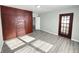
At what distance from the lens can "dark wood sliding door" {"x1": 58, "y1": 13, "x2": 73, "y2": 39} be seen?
151 inches

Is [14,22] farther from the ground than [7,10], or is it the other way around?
[7,10]

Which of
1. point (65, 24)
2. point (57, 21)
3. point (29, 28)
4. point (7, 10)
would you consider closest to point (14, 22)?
point (7, 10)

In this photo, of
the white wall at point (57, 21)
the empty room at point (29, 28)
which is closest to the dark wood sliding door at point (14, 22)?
the empty room at point (29, 28)

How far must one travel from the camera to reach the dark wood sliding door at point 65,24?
12.6 feet

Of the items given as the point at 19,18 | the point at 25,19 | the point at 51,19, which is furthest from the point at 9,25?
the point at 51,19

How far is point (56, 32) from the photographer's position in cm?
493

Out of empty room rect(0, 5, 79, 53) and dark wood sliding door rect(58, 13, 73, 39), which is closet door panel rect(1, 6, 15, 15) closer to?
empty room rect(0, 5, 79, 53)

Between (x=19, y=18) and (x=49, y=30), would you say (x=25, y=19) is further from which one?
(x=49, y=30)

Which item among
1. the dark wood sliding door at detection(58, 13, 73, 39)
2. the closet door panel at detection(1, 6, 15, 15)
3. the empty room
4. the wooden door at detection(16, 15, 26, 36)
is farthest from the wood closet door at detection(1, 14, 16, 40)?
the dark wood sliding door at detection(58, 13, 73, 39)

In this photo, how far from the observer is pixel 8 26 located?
3.59m

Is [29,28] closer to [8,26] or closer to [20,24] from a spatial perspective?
[20,24]

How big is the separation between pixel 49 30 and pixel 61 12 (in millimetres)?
2134

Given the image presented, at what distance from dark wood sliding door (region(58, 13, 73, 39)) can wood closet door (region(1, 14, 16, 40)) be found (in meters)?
3.69

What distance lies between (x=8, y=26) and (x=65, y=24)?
4.12 meters
